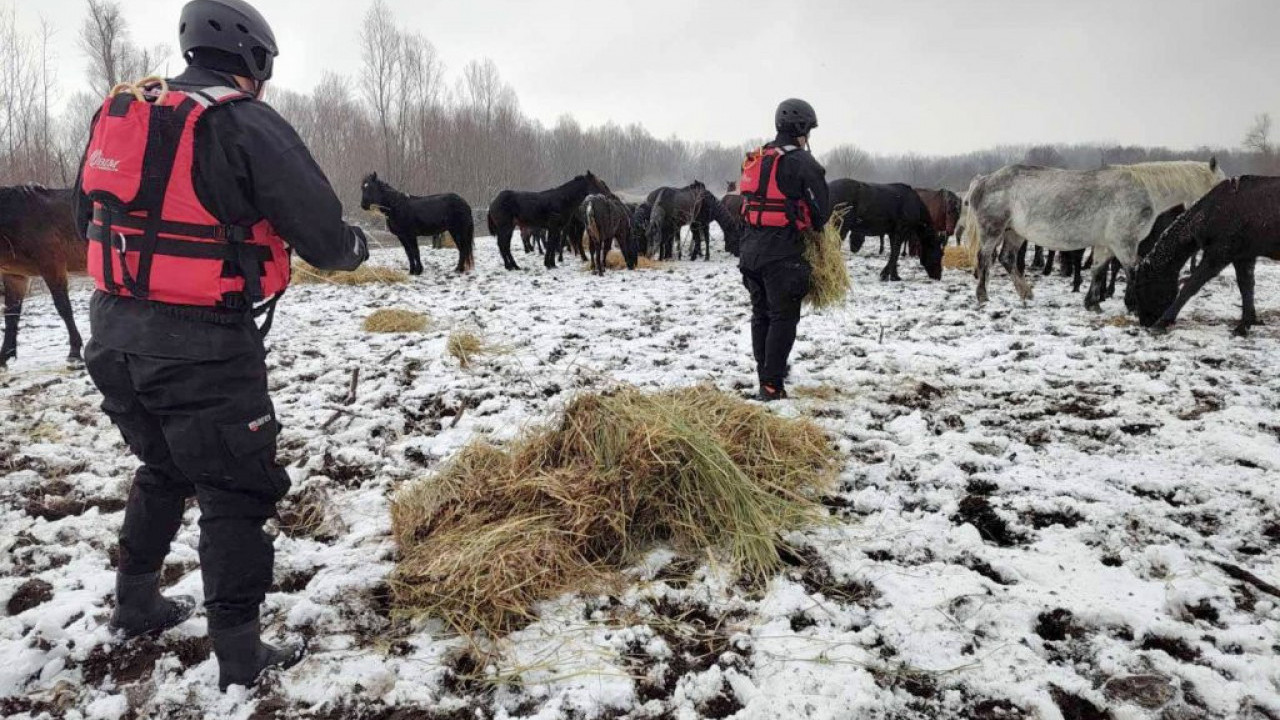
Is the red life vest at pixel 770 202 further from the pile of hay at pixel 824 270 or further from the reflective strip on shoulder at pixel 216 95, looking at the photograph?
the reflective strip on shoulder at pixel 216 95

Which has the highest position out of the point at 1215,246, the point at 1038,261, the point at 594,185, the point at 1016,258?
the point at 594,185

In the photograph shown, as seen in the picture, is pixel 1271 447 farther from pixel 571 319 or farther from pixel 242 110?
pixel 571 319

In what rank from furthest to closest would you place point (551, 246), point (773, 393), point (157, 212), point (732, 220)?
point (732, 220) → point (551, 246) → point (773, 393) → point (157, 212)

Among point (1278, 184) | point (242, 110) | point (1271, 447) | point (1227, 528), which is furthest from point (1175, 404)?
point (242, 110)

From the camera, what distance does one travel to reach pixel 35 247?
18.9 ft

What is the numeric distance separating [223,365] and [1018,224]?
9075mm

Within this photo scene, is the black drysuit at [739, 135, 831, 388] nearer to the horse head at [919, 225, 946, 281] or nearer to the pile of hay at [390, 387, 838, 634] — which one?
the pile of hay at [390, 387, 838, 634]

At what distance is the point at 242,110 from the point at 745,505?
247 cm

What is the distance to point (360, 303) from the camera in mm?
9188

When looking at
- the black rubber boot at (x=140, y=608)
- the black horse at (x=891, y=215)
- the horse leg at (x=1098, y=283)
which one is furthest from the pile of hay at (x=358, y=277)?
the horse leg at (x=1098, y=283)

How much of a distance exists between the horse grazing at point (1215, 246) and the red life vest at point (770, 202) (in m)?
4.34

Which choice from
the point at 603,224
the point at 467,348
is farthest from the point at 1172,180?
the point at 467,348

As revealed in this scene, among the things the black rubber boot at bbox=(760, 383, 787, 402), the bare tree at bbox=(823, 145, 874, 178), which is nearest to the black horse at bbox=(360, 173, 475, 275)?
the black rubber boot at bbox=(760, 383, 787, 402)

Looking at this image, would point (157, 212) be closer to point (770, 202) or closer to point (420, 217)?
point (770, 202)
